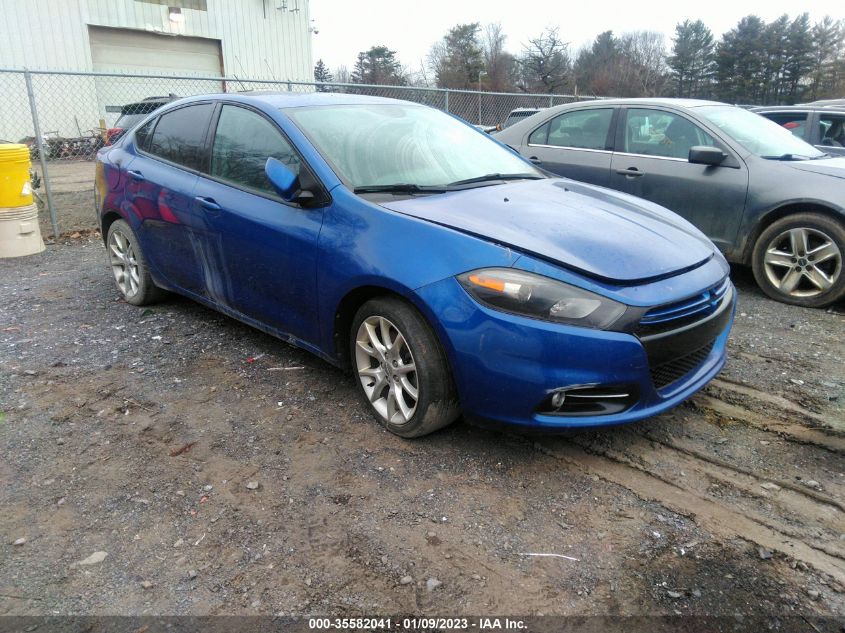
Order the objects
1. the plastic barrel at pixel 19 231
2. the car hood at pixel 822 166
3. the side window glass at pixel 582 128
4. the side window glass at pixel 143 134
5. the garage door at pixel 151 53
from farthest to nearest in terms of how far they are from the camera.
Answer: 1. the garage door at pixel 151 53
2. the plastic barrel at pixel 19 231
3. the side window glass at pixel 582 128
4. the car hood at pixel 822 166
5. the side window glass at pixel 143 134

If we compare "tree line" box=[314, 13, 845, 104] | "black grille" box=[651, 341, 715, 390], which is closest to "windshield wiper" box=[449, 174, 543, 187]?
"black grille" box=[651, 341, 715, 390]

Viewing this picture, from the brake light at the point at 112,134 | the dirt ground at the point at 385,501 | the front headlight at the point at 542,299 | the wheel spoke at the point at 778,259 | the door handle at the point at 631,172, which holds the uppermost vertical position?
the brake light at the point at 112,134

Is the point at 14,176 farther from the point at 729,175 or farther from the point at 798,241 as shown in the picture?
the point at 798,241

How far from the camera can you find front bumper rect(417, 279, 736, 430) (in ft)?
8.59

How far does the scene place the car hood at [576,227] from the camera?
2803mm

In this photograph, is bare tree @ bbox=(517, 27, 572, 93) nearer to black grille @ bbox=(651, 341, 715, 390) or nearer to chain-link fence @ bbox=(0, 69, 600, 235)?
chain-link fence @ bbox=(0, 69, 600, 235)

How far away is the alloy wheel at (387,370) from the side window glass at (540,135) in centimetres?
428

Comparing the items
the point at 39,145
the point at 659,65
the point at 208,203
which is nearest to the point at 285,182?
the point at 208,203

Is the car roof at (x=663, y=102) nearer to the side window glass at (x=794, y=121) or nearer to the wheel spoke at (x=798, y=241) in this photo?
the wheel spoke at (x=798, y=241)

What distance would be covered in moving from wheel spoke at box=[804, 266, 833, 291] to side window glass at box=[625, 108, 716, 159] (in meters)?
1.36

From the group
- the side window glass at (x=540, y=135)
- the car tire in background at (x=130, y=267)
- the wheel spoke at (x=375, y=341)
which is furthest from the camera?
the side window glass at (x=540, y=135)

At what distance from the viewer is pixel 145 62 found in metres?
21.1

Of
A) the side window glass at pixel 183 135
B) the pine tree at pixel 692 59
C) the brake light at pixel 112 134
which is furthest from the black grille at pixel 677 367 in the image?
the pine tree at pixel 692 59

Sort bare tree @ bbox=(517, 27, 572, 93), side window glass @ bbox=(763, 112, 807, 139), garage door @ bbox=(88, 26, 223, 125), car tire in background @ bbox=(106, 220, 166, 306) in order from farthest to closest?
bare tree @ bbox=(517, 27, 572, 93), garage door @ bbox=(88, 26, 223, 125), side window glass @ bbox=(763, 112, 807, 139), car tire in background @ bbox=(106, 220, 166, 306)
